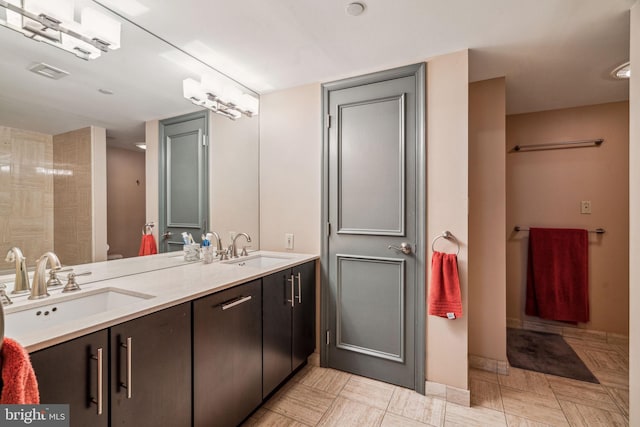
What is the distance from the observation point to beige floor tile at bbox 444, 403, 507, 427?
1.69 m

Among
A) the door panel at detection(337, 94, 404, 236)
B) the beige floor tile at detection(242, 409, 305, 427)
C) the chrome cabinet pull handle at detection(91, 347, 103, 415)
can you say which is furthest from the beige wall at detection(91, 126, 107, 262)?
the door panel at detection(337, 94, 404, 236)

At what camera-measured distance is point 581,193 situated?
2.82 m

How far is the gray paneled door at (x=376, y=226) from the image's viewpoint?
1991 millimetres

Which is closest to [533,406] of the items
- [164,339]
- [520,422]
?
[520,422]

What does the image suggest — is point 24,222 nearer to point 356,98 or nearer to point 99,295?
point 99,295

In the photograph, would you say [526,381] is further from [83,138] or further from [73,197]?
[83,138]

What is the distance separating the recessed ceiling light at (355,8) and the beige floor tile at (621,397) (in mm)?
2779

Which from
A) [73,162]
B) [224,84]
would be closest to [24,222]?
[73,162]

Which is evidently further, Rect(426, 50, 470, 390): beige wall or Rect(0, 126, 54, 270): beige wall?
Rect(426, 50, 470, 390): beige wall

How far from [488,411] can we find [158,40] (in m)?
2.97

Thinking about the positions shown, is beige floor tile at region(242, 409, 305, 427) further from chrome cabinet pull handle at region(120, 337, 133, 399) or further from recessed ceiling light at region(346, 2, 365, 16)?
recessed ceiling light at region(346, 2, 365, 16)

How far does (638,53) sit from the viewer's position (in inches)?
55.4

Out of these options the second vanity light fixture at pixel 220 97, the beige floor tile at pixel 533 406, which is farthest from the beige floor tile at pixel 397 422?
the second vanity light fixture at pixel 220 97

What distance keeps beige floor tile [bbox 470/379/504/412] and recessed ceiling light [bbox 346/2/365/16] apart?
2405mm
